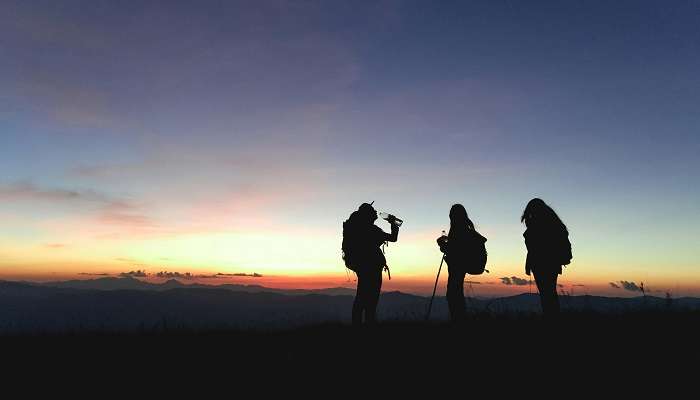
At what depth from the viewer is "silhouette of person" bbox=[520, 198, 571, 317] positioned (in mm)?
9164

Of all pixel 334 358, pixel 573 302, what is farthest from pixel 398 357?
pixel 573 302

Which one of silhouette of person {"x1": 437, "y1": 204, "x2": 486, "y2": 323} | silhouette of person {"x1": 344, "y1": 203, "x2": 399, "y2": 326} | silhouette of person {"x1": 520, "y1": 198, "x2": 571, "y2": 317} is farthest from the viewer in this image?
silhouette of person {"x1": 437, "y1": 204, "x2": 486, "y2": 323}

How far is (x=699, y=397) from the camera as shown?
4.27m

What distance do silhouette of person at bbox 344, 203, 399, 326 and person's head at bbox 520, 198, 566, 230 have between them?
2963mm

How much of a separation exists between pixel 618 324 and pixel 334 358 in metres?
5.09

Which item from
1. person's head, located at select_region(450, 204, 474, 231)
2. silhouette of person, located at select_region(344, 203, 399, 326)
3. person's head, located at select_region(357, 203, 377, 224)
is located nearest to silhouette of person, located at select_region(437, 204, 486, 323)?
person's head, located at select_region(450, 204, 474, 231)

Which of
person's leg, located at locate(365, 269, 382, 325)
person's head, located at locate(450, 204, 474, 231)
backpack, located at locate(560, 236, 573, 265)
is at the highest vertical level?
person's head, located at locate(450, 204, 474, 231)

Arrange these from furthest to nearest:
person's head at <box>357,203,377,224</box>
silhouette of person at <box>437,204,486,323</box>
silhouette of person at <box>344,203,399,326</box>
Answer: person's head at <box>357,203,377,224</box>, silhouette of person at <box>437,204,486,323</box>, silhouette of person at <box>344,203,399,326</box>

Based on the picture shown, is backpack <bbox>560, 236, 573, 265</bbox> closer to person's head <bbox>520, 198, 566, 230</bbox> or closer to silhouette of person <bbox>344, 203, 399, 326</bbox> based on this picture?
person's head <bbox>520, 198, 566, 230</bbox>

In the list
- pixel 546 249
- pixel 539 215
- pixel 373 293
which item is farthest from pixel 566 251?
Answer: pixel 373 293

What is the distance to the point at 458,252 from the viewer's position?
9484mm

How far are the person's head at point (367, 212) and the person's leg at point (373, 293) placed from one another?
3.46 feet

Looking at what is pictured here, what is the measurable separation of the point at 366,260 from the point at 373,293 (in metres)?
0.68

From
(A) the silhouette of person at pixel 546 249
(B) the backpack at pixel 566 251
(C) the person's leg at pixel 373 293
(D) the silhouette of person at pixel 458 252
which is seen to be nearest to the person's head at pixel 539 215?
(A) the silhouette of person at pixel 546 249
